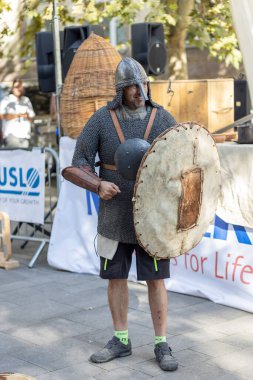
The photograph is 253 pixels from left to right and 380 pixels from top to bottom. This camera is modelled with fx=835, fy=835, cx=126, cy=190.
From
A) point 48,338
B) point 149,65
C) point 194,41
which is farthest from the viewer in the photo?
point 194,41

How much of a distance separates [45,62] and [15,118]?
4.94m

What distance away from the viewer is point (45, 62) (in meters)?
10.3

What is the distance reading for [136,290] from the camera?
7180mm

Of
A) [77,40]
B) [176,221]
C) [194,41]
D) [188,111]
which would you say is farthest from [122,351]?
[194,41]

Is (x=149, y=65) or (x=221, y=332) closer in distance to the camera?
(x=221, y=332)

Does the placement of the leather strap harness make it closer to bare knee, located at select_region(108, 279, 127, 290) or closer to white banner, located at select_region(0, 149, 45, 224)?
bare knee, located at select_region(108, 279, 127, 290)

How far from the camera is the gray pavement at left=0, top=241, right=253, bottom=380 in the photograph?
5176 millimetres

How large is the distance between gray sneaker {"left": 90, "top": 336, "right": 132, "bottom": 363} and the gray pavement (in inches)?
1.8

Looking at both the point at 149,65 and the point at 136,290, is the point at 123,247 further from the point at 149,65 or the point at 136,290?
the point at 149,65

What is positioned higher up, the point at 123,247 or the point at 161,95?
the point at 161,95

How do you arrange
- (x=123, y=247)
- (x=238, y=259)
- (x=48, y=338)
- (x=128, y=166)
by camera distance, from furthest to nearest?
(x=238, y=259) → (x=48, y=338) → (x=123, y=247) → (x=128, y=166)

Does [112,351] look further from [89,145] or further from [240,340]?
[89,145]

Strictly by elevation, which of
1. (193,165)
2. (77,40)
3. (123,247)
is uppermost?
(77,40)

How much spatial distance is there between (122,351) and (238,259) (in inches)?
59.8
